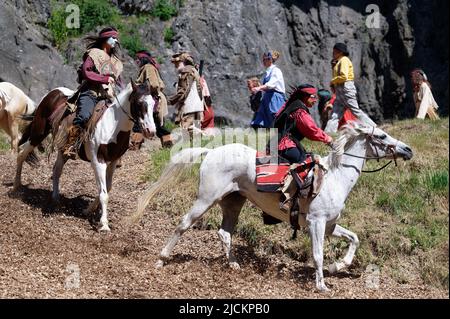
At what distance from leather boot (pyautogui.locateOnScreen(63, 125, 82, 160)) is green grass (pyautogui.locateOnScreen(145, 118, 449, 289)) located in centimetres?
156

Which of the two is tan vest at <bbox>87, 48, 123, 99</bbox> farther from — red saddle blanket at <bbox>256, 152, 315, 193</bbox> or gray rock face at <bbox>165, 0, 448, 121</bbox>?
gray rock face at <bbox>165, 0, 448, 121</bbox>

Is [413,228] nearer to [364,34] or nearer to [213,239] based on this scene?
[213,239]

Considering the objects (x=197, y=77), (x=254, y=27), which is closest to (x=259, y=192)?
(x=197, y=77)

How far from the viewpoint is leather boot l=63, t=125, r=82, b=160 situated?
10852 millimetres

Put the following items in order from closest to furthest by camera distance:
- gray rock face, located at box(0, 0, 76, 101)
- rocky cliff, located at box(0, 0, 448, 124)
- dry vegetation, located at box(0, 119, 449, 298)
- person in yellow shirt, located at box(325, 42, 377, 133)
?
dry vegetation, located at box(0, 119, 449, 298)
person in yellow shirt, located at box(325, 42, 377, 133)
gray rock face, located at box(0, 0, 76, 101)
rocky cliff, located at box(0, 0, 448, 124)

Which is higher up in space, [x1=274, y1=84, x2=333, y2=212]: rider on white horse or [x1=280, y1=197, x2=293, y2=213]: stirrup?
[x1=274, y1=84, x2=333, y2=212]: rider on white horse

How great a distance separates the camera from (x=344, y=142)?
8.66 metres

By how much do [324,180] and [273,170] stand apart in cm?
59

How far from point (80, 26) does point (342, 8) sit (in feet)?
25.8

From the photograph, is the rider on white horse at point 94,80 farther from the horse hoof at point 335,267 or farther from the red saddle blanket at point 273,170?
the horse hoof at point 335,267

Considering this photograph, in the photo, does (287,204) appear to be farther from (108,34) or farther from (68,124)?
(108,34)

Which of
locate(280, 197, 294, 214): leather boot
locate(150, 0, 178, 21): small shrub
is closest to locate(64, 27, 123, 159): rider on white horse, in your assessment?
locate(280, 197, 294, 214): leather boot

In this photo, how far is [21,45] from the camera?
1853cm

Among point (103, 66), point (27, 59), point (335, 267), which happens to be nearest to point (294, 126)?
point (335, 267)
